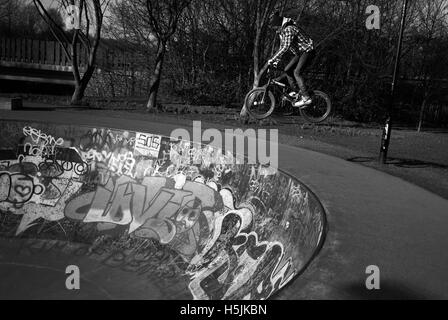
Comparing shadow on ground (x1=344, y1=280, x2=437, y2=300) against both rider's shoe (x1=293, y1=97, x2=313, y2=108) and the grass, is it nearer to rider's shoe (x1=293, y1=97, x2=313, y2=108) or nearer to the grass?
the grass

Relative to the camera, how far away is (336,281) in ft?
14.5

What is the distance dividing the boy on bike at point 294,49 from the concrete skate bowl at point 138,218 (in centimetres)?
199

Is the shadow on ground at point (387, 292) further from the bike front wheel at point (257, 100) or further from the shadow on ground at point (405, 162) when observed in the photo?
the shadow on ground at point (405, 162)

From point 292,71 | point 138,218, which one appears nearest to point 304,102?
point 292,71

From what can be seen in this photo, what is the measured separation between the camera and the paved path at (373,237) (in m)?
4.32

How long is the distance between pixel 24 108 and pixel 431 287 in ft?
56.9

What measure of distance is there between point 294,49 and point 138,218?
571 cm

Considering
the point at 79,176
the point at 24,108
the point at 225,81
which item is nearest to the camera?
the point at 79,176

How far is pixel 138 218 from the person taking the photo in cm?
1155

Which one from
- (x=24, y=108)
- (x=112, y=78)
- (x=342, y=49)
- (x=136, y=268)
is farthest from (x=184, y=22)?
(x=136, y=268)

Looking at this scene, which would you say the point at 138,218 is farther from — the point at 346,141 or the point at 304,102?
the point at 346,141

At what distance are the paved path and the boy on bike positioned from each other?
6.02ft

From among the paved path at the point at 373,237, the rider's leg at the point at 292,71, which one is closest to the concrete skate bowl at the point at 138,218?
the paved path at the point at 373,237
